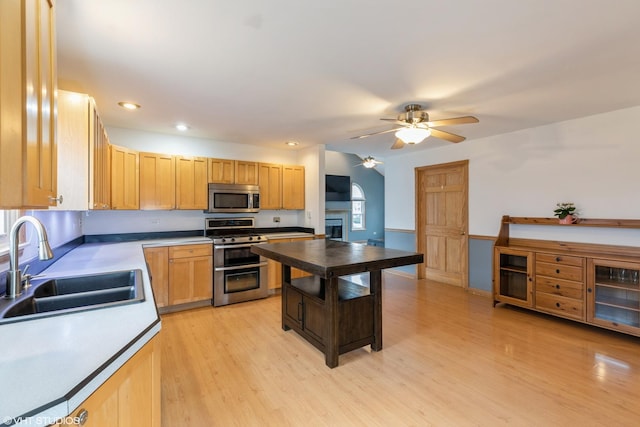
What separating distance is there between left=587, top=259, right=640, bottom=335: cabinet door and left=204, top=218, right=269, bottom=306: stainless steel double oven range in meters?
3.92

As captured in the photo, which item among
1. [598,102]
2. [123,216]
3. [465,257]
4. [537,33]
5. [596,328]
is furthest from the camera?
[465,257]

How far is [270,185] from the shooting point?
15.9 feet

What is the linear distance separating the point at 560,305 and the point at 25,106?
456 cm

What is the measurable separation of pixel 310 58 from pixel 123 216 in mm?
3405

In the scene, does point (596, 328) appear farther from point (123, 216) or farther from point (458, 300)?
point (123, 216)

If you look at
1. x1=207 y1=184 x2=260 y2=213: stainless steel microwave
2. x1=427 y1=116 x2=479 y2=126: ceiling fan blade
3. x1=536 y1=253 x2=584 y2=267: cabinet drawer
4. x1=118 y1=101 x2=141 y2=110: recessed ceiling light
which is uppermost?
x1=118 y1=101 x2=141 y2=110: recessed ceiling light

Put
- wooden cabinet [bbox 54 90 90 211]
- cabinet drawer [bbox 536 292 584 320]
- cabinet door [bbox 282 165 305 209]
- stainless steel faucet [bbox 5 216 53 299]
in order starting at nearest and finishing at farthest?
stainless steel faucet [bbox 5 216 53 299]
wooden cabinet [bbox 54 90 90 211]
cabinet drawer [bbox 536 292 584 320]
cabinet door [bbox 282 165 305 209]

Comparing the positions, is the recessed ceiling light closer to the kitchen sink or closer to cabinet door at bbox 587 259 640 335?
the kitchen sink

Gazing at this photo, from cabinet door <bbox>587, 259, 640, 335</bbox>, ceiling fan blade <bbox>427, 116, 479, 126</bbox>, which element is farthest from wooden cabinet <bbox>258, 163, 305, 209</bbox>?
cabinet door <bbox>587, 259, 640, 335</bbox>

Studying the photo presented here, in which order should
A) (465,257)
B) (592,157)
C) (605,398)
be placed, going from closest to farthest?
(605,398)
(592,157)
(465,257)

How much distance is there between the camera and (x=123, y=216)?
3996 millimetres

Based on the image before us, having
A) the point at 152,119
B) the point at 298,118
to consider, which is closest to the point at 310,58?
the point at 298,118

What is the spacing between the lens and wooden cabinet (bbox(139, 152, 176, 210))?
3.87m

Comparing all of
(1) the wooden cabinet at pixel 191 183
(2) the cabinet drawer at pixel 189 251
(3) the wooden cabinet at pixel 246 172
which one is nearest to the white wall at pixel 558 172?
(3) the wooden cabinet at pixel 246 172
